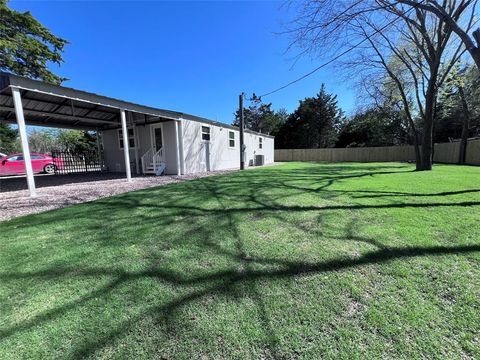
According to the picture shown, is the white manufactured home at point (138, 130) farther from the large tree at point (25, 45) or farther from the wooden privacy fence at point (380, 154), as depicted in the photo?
the wooden privacy fence at point (380, 154)

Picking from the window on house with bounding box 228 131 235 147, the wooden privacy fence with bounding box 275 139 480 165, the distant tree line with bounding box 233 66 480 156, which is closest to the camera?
the wooden privacy fence with bounding box 275 139 480 165

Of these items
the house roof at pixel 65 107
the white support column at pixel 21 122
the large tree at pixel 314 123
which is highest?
the large tree at pixel 314 123

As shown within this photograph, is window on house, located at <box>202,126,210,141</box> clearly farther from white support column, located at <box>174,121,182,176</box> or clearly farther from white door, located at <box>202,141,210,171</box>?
white support column, located at <box>174,121,182,176</box>

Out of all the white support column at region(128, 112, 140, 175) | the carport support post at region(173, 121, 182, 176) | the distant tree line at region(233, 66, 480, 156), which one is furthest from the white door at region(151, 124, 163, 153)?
the distant tree line at region(233, 66, 480, 156)

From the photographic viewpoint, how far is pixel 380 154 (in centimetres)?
2361

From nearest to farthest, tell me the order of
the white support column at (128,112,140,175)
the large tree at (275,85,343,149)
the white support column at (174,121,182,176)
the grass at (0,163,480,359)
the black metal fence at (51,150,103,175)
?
the grass at (0,163,480,359)
the white support column at (174,121,182,176)
the white support column at (128,112,140,175)
the black metal fence at (51,150,103,175)
the large tree at (275,85,343,149)

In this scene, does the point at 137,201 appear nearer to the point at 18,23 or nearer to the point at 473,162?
the point at 18,23

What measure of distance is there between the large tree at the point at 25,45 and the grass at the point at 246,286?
50.7 ft

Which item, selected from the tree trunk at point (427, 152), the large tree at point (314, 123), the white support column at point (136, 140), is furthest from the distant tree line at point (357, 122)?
the white support column at point (136, 140)

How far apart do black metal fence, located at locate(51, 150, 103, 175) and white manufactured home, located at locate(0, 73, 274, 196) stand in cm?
217

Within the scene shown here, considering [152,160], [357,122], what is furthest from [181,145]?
[357,122]

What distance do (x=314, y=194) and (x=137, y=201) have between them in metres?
4.14

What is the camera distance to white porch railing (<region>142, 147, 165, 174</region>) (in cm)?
1134

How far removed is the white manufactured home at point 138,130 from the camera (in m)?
8.31
